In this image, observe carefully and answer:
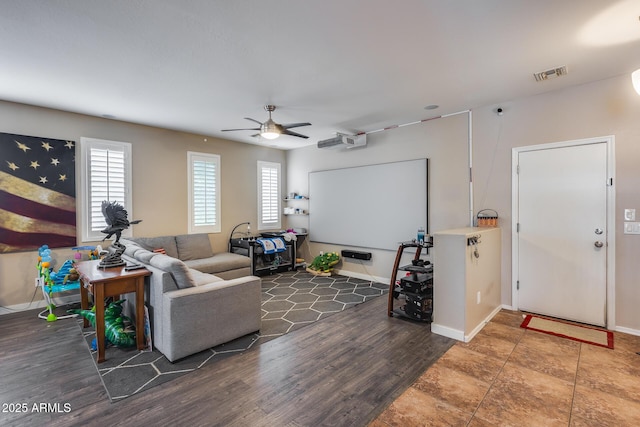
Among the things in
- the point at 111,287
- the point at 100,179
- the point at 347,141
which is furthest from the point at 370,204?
the point at 100,179

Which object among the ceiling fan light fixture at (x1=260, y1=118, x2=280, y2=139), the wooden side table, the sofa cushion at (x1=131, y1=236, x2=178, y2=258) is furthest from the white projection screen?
the wooden side table

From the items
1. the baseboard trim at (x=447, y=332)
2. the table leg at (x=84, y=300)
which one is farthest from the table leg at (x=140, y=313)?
the baseboard trim at (x=447, y=332)

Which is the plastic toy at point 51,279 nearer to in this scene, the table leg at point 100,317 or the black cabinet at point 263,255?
the table leg at point 100,317

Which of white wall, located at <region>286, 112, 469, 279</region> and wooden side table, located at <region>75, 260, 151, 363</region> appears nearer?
wooden side table, located at <region>75, 260, 151, 363</region>

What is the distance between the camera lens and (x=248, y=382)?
7.75 ft

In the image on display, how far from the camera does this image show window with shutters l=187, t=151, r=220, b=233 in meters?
5.56

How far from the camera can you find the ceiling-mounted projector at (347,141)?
5.30 meters

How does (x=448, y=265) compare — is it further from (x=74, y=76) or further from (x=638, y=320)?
(x=74, y=76)

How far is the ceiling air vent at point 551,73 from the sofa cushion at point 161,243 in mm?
5502

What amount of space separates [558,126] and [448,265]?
2.25m

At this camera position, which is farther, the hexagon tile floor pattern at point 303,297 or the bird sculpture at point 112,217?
the hexagon tile floor pattern at point 303,297

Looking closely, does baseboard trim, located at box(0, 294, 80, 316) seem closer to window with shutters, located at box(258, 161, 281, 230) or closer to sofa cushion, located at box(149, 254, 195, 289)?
sofa cushion, located at box(149, 254, 195, 289)

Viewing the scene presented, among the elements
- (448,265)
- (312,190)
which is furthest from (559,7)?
(312,190)

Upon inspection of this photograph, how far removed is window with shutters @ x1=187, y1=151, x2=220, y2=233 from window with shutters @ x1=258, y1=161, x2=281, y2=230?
0.98 meters
